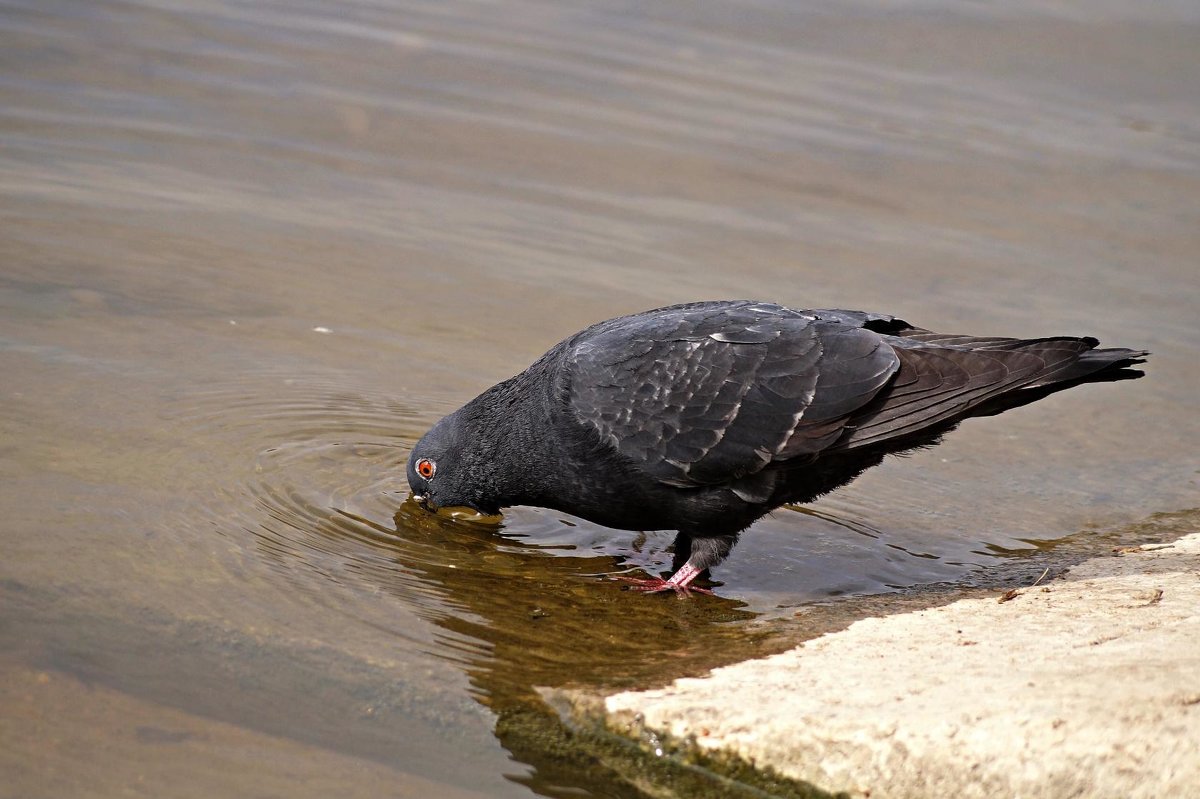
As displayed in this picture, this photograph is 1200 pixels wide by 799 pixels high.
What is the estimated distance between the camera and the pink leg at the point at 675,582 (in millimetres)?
5570

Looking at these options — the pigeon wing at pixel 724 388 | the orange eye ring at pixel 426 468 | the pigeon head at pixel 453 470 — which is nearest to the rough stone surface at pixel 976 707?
the pigeon wing at pixel 724 388

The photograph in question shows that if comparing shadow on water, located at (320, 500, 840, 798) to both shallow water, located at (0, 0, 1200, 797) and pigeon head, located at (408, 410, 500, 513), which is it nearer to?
shallow water, located at (0, 0, 1200, 797)

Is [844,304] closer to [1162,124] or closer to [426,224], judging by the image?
[426,224]

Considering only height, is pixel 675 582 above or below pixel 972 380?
below

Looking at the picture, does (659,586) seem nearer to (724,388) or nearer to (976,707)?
(724,388)

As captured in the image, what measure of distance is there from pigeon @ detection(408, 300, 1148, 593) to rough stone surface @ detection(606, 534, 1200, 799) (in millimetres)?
956

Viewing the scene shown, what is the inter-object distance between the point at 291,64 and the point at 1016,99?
6773 mm

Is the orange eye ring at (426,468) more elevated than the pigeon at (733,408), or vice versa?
the pigeon at (733,408)

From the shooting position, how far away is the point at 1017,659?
4285 millimetres

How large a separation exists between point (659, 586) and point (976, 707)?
1.91 metres

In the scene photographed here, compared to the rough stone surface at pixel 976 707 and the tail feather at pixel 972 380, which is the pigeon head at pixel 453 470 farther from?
the rough stone surface at pixel 976 707

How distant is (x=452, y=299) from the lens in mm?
8320

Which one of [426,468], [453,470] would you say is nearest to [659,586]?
[453,470]

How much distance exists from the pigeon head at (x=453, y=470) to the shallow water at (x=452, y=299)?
0.15 m
